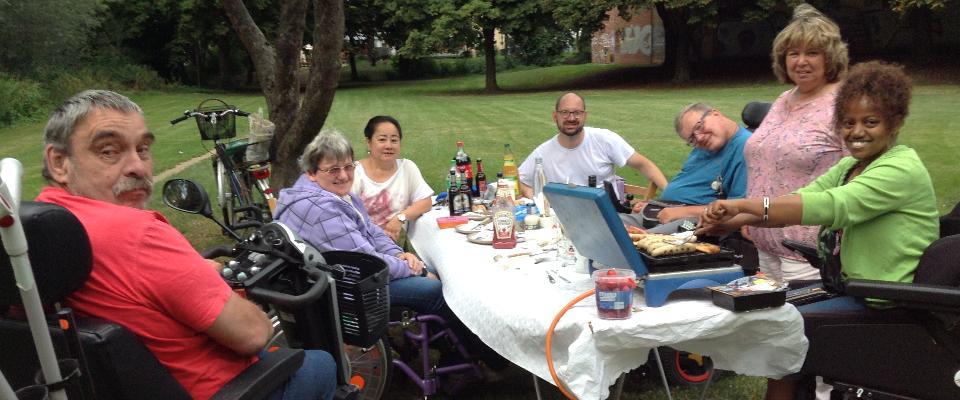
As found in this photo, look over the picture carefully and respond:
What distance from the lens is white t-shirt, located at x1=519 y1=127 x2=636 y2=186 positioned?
17.4 feet

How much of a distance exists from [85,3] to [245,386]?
32.3 metres

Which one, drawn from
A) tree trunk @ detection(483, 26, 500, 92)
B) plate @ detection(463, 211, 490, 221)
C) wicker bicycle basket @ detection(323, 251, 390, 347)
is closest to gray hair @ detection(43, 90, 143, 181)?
wicker bicycle basket @ detection(323, 251, 390, 347)

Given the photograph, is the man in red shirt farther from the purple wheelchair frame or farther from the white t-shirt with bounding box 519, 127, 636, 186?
the white t-shirt with bounding box 519, 127, 636, 186

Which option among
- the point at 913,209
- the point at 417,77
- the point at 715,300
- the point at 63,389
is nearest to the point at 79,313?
the point at 63,389

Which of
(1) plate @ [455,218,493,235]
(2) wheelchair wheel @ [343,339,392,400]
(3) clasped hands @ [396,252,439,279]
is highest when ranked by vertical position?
(1) plate @ [455,218,493,235]

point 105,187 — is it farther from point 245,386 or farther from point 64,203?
point 245,386

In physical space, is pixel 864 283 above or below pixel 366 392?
above

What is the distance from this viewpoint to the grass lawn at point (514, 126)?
8469mm

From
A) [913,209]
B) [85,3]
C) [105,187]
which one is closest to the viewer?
[105,187]

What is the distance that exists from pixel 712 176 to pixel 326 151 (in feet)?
7.11

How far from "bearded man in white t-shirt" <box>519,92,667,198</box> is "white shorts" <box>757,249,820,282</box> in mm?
1668

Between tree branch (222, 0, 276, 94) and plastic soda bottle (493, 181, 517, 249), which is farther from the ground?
tree branch (222, 0, 276, 94)

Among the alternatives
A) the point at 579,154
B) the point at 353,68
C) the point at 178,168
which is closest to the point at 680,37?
the point at 353,68

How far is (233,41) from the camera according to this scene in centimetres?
3894
